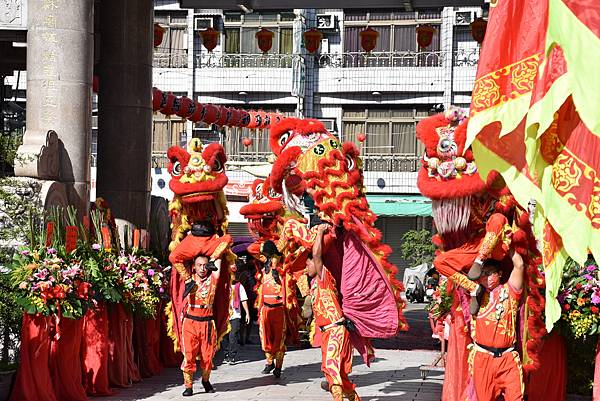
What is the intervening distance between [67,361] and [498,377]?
4223 millimetres

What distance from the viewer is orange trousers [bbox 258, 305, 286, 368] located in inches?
543

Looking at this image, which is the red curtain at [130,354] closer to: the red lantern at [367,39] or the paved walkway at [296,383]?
the paved walkway at [296,383]

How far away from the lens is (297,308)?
15898mm

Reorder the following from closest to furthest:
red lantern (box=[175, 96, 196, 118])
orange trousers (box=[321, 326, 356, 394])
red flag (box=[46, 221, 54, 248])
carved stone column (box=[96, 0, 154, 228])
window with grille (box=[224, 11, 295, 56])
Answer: orange trousers (box=[321, 326, 356, 394])
red flag (box=[46, 221, 54, 248])
carved stone column (box=[96, 0, 154, 228])
red lantern (box=[175, 96, 196, 118])
window with grille (box=[224, 11, 295, 56])

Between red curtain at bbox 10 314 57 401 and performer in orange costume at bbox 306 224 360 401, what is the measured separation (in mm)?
2444

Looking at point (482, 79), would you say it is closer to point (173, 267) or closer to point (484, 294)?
point (484, 294)

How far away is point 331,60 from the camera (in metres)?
35.9

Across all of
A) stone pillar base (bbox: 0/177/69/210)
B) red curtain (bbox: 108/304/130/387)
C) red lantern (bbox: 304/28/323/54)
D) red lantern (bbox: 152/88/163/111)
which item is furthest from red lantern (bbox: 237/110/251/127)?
stone pillar base (bbox: 0/177/69/210)

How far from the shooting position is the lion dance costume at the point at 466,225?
8812mm

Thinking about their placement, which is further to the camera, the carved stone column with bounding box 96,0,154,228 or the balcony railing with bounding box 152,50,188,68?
the balcony railing with bounding box 152,50,188,68

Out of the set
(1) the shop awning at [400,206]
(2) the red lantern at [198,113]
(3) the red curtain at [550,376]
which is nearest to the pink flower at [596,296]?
(3) the red curtain at [550,376]

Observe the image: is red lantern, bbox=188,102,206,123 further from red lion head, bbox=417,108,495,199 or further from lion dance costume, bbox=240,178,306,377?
red lion head, bbox=417,108,495,199

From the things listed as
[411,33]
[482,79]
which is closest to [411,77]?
[411,33]

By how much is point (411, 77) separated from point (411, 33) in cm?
185
